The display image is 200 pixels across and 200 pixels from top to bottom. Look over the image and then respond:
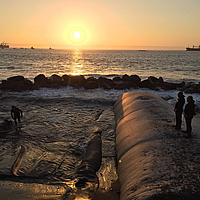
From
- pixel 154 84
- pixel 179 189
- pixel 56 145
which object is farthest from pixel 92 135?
pixel 154 84

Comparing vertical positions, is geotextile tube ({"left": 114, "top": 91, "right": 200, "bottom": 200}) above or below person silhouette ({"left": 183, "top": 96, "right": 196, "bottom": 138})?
below

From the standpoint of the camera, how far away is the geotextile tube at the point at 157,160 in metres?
3.84

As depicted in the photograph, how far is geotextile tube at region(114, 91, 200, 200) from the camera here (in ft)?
12.6

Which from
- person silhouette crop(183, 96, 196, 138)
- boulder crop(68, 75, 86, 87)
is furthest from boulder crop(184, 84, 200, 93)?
person silhouette crop(183, 96, 196, 138)

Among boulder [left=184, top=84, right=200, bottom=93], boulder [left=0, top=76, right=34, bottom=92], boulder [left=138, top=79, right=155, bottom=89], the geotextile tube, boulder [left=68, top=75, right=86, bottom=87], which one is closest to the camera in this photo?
the geotextile tube

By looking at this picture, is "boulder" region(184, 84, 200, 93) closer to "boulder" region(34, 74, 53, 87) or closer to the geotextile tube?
the geotextile tube

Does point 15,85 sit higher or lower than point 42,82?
lower

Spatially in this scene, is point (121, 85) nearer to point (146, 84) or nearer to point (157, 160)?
point (146, 84)

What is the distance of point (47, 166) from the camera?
247 inches

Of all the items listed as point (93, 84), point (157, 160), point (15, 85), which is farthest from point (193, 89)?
point (15, 85)

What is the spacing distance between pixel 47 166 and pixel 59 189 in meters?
1.30

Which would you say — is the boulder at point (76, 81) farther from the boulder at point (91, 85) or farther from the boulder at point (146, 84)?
the boulder at point (146, 84)

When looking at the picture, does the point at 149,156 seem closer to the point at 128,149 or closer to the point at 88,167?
the point at 128,149

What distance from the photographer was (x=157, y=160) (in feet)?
15.7
